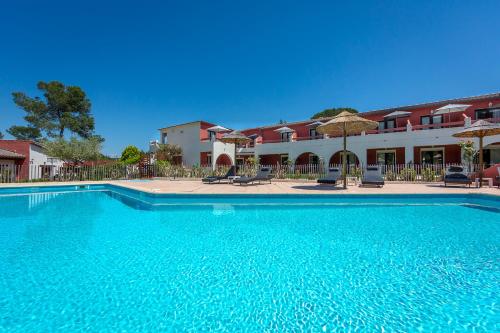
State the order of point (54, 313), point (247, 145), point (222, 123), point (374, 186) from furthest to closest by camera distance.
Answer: point (222, 123)
point (247, 145)
point (374, 186)
point (54, 313)

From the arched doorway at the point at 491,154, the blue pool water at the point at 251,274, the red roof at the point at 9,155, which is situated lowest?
the blue pool water at the point at 251,274

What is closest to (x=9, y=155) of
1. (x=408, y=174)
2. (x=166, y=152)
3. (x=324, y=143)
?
(x=166, y=152)

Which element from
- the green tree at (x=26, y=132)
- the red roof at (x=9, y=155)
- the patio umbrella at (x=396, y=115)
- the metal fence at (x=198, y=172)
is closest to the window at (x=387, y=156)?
the patio umbrella at (x=396, y=115)

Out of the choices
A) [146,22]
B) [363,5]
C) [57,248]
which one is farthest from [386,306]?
[146,22]

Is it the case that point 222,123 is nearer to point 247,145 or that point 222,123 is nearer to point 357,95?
point 247,145

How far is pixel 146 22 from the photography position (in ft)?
57.3

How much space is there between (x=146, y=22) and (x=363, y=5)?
14683mm

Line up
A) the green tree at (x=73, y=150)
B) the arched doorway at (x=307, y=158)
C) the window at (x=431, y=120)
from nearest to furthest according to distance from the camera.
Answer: the green tree at (x=73, y=150) → the window at (x=431, y=120) → the arched doorway at (x=307, y=158)

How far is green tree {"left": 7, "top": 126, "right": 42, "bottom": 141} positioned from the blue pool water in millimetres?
41619

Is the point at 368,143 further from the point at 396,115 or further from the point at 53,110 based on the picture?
the point at 53,110

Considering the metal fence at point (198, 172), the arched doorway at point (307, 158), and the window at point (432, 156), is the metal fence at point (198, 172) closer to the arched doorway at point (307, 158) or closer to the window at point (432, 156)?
the window at point (432, 156)

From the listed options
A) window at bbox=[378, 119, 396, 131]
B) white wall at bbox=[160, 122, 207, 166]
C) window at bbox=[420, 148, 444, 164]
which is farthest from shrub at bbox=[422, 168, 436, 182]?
white wall at bbox=[160, 122, 207, 166]

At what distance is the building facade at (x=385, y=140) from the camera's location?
57.0 ft

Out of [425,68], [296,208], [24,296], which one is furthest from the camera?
[425,68]
